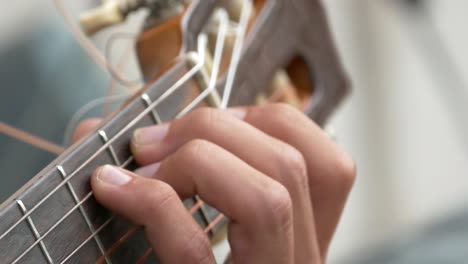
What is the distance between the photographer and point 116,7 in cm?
70

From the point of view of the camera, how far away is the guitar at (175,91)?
0.46 meters

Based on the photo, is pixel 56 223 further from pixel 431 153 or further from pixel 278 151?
pixel 431 153

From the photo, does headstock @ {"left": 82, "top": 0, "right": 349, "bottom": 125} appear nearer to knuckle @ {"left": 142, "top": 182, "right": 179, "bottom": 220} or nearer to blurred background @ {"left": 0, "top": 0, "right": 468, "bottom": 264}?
knuckle @ {"left": 142, "top": 182, "right": 179, "bottom": 220}

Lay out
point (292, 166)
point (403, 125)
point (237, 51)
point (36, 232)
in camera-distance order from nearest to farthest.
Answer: point (36, 232), point (292, 166), point (237, 51), point (403, 125)

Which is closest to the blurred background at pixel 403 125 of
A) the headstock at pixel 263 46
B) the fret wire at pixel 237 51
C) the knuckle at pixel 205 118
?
the headstock at pixel 263 46

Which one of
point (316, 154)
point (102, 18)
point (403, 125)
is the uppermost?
point (102, 18)

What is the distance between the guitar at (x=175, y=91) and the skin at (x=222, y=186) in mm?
17

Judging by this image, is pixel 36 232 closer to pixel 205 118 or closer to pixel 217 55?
pixel 205 118

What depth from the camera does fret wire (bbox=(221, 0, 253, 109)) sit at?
2.15 ft

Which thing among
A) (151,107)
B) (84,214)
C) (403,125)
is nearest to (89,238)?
(84,214)

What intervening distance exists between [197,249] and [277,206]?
61 mm

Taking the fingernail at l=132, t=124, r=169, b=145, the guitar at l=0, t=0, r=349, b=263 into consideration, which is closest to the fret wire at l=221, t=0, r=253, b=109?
the guitar at l=0, t=0, r=349, b=263

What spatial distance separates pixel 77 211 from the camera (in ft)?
1.59

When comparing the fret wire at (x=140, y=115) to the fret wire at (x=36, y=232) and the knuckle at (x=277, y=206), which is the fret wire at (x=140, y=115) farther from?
the knuckle at (x=277, y=206)
